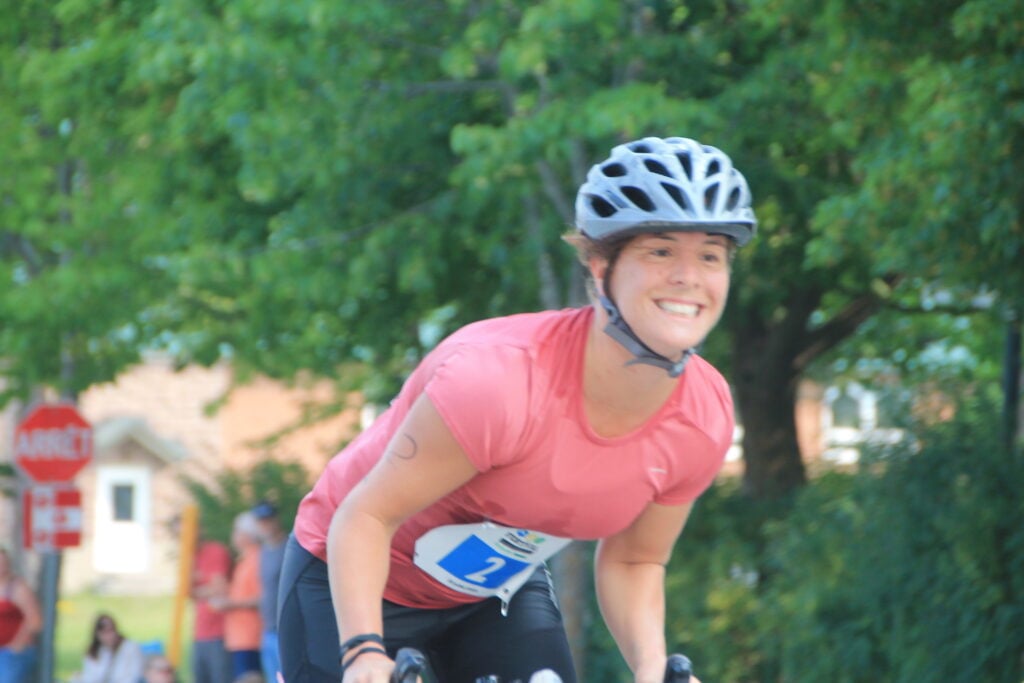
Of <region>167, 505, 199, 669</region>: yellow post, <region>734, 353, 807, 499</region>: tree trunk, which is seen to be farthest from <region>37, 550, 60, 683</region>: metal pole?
<region>734, 353, 807, 499</region>: tree trunk

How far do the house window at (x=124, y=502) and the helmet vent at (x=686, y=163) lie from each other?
1478 inches

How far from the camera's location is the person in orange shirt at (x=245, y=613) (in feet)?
38.1

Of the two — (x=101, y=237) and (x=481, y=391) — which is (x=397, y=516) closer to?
(x=481, y=391)

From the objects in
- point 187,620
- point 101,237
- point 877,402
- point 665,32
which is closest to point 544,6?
point 665,32

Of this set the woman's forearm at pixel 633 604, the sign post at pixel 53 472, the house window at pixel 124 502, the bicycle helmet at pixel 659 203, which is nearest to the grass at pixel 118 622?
the house window at pixel 124 502

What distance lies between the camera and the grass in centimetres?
2397

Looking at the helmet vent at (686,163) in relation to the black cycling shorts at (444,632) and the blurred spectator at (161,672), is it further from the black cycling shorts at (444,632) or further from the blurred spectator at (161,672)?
the blurred spectator at (161,672)

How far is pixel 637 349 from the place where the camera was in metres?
3.24

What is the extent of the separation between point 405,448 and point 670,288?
0.61m

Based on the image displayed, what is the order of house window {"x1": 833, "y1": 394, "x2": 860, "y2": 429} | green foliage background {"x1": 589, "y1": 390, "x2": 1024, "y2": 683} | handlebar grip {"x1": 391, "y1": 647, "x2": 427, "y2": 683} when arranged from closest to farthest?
handlebar grip {"x1": 391, "y1": 647, "x2": 427, "y2": 683} < green foliage background {"x1": 589, "y1": 390, "x2": 1024, "y2": 683} < house window {"x1": 833, "y1": 394, "x2": 860, "y2": 429}

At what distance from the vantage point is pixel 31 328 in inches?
629

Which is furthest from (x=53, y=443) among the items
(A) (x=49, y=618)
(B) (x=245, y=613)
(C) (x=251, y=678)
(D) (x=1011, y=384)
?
(D) (x=1011, y=384)

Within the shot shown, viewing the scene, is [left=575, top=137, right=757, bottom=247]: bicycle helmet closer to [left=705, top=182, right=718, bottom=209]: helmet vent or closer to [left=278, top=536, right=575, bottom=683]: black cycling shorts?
[left=705, top=182, right=718, bottom=209]: helmet vent

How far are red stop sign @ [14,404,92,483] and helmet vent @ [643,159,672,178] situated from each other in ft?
37.2
